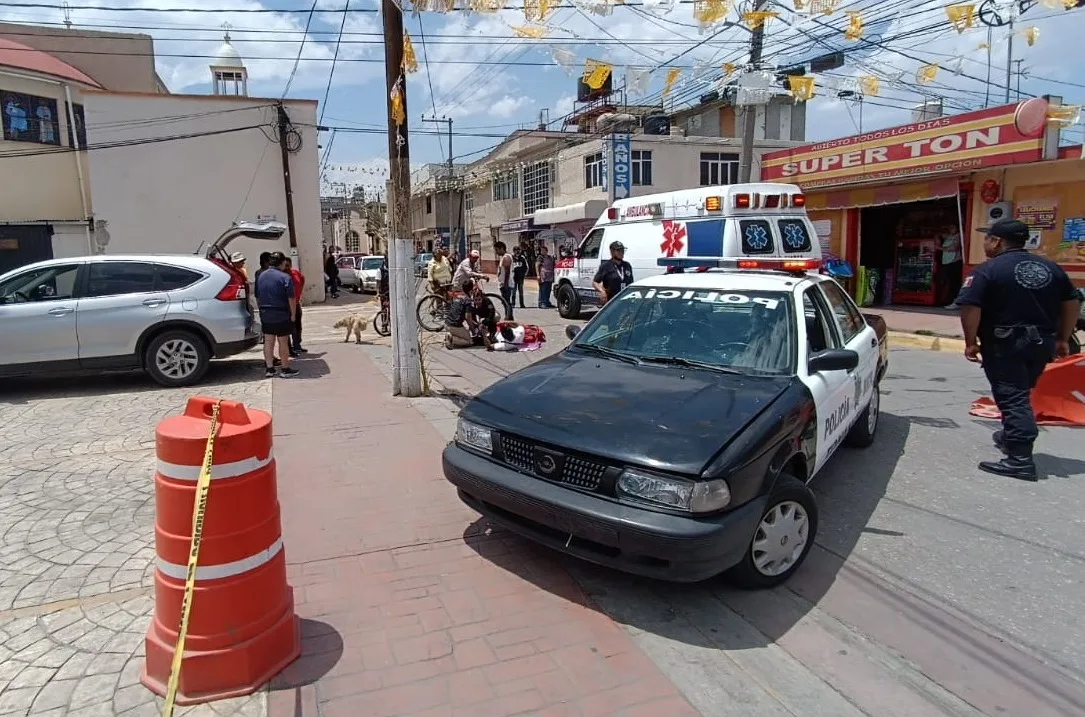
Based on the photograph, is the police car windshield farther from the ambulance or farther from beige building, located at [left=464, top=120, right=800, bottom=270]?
beige building, located at [left=464, top=120, right=800, bottom=270]

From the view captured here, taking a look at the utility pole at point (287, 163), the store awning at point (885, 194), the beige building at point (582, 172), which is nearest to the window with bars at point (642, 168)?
the beige building at point (582, 172)

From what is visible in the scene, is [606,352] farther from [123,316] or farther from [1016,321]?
[123,316]

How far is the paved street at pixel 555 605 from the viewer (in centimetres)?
279

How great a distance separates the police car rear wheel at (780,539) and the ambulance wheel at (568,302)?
40.3 feet

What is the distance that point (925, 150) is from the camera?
15.1 metres

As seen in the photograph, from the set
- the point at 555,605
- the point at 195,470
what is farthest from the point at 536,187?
the point at 195,470

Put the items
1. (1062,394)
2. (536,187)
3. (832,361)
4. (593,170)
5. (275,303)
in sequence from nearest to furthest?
(832,361) → (1062,394) → (275,303) → (593,170) → (536,187)

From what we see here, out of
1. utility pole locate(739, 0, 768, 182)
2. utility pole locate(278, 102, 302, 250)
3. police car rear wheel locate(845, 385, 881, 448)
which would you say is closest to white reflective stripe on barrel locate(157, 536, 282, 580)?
police car rear wheel locate(845, 385, 881, 448)

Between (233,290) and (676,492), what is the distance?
7.39 metres

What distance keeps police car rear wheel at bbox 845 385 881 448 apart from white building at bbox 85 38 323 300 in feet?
65.4

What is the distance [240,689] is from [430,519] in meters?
1.83

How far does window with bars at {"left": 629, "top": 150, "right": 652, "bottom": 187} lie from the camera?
100.0ft

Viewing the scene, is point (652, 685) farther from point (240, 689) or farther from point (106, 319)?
point (106, 319)

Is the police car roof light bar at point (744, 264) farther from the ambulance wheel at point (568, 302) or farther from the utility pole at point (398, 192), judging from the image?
the ambulance wheel at point (568, 302)
